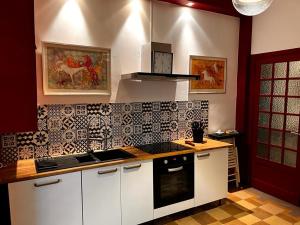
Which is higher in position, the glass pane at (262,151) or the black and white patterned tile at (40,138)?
the black and white patterned tile at (40,138)

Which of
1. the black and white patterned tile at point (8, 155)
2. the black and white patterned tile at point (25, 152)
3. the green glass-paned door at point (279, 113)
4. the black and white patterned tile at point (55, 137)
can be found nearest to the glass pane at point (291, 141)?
the green glass-paned door at point (279, 113)

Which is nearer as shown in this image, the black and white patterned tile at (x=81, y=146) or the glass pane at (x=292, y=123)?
the black and white patterned tile at (x=81, y=146)

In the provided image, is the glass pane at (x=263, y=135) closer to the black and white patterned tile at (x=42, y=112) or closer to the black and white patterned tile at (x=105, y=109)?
the black and white patterned tile at (x=105, y=109)

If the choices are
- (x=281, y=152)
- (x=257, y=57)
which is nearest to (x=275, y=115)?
(x=281, y=152)

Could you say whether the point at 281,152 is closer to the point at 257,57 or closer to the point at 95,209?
the point at 257,57

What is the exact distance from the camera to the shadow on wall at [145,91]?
279 cm

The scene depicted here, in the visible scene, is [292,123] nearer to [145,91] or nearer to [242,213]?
[242,213]

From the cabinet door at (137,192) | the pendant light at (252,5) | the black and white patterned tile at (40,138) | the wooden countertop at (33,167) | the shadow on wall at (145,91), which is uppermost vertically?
the pendant light at (252,5)

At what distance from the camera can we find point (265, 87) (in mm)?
3430

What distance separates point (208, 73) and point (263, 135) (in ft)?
4.05

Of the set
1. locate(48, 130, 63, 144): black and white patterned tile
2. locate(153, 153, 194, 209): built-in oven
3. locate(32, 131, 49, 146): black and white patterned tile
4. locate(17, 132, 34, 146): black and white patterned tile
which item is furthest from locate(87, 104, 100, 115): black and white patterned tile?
locate(153, 153, 194, 209): built-in oven

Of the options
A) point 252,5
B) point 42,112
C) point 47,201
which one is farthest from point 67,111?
point 252,5

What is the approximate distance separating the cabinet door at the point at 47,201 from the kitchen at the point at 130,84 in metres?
0.04

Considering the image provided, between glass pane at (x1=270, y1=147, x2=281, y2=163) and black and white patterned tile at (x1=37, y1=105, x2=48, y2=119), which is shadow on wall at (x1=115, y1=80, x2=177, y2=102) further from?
glass pane at (x1=270, y1=147, x2=281, y2=163)
